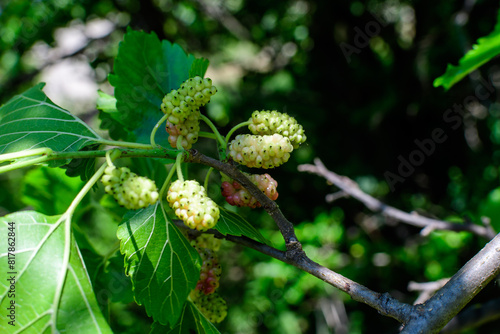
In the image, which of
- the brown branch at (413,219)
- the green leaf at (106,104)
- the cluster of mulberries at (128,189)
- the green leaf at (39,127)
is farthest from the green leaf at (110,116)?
the brown branch at (413,219)

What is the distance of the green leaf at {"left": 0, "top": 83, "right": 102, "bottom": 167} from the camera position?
2.25 ft

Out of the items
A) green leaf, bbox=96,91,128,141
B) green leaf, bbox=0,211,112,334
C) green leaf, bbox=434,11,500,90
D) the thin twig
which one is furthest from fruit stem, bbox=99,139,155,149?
the thin twig

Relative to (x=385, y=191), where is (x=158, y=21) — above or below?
above

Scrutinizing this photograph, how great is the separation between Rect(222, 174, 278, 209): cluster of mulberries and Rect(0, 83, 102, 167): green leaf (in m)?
0.24

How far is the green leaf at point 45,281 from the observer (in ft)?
1.89

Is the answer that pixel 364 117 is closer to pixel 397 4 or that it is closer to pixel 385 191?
pixel 385 191

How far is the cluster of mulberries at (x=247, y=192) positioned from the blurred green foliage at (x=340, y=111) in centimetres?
93

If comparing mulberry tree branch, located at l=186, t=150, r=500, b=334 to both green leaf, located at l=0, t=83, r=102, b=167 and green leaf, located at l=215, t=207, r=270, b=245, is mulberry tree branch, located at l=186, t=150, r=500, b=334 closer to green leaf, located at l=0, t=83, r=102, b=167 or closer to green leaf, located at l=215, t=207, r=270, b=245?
green leaf, located at l=215, t=207, r=270, b=245

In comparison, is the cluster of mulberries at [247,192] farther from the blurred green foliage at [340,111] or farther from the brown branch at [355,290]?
the blurred green foliage at [340,111]

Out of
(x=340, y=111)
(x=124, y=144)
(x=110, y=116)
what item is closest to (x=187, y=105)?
(x=124, y=144)

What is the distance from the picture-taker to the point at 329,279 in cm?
63

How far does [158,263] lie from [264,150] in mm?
244

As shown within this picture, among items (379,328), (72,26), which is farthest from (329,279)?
(72,26)

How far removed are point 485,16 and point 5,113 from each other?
2.03 meters
